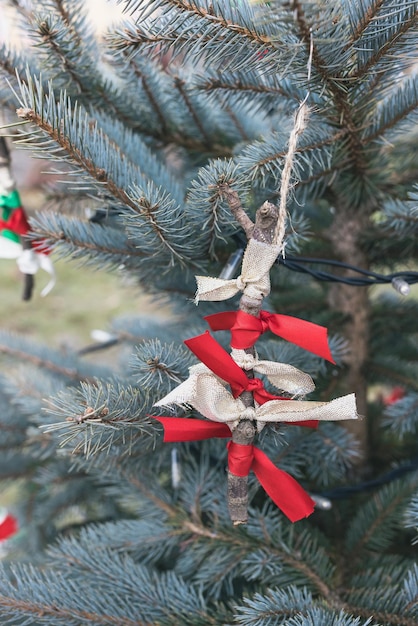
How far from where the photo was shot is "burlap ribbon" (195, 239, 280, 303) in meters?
0.51

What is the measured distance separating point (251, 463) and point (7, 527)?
695mm

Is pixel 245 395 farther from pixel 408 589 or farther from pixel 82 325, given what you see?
pixel 82 325

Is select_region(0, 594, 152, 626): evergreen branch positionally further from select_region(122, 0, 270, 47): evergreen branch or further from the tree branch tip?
select_region(122, 0, 270, 47): evergreen branch

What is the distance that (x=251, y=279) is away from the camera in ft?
1.74

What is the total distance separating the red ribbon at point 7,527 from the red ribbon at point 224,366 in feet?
2.35

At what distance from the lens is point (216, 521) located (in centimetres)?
73

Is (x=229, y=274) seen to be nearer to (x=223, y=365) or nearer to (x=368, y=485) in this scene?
(x=223, y=365)

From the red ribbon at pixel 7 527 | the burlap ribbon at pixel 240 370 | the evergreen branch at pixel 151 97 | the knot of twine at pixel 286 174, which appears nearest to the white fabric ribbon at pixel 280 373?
the burlap ribbon at pixel 240 370

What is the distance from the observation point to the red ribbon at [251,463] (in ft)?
1.82

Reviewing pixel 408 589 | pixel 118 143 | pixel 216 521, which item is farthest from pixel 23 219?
pixel 408 589

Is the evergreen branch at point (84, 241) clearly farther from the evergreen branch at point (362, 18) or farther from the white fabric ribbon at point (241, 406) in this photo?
the evergreen branch at point (362, 18)

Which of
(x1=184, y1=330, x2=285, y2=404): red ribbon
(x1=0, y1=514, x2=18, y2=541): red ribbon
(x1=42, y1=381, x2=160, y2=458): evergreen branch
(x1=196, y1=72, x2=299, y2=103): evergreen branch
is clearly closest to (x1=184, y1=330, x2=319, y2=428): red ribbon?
(x1=184, y1=330, x2=285, y2=404): red ribbon

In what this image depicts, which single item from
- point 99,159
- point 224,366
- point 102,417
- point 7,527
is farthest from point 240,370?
point 7,527

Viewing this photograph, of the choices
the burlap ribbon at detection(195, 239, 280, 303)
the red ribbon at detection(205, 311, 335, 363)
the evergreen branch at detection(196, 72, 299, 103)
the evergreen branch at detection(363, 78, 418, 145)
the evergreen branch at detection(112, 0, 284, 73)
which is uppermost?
the evergreen branch at detection(112, 0, 284, 73)
